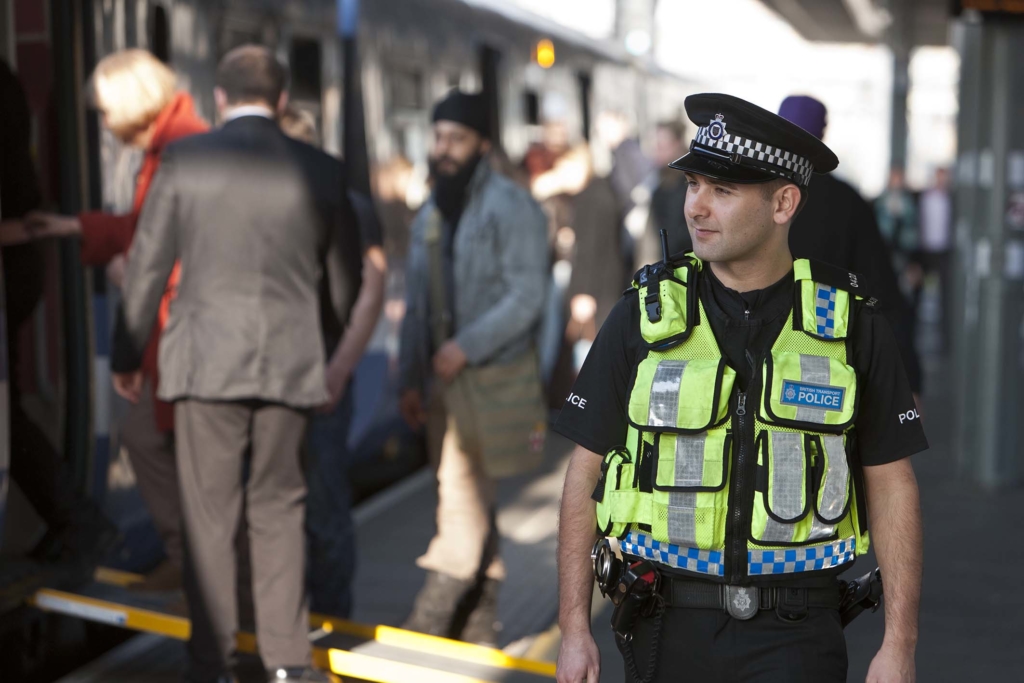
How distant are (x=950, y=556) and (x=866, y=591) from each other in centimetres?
438

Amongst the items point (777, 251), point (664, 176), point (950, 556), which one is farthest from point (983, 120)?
point (777, 251)

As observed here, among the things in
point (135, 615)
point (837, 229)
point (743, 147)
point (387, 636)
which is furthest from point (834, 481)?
point (135, 615)

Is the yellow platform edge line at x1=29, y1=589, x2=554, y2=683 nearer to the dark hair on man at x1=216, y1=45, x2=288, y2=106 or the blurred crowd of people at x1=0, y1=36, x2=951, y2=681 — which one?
the blurred crowd of people at x1=0, y1=36, x2=951, y2=681

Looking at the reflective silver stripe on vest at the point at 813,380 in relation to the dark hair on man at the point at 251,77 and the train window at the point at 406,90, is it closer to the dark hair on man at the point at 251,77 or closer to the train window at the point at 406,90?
the dark hair on man at the point at 251,77

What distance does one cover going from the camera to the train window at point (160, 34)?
5.77m

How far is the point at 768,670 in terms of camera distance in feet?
8.55

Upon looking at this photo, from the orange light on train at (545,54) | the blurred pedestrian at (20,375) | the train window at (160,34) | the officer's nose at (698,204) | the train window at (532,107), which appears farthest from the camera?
the orange light on train at (545,54)

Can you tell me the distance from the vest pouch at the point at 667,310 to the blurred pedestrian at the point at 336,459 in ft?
8.40

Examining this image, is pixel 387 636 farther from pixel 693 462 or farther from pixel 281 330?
pixel 693 462

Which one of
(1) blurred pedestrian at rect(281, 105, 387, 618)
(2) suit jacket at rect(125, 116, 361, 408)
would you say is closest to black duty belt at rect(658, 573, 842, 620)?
(2) suit jacket at rect(125, 116, 361, 408)

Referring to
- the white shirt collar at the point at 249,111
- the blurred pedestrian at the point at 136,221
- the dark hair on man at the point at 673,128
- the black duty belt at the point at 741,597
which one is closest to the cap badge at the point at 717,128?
the black duty belt at the point at 741,597

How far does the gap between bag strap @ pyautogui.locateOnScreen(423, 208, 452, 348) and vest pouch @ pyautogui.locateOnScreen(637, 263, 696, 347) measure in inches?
96.6

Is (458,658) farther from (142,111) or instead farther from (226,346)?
(142,111)

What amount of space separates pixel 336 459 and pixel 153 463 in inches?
26.1
